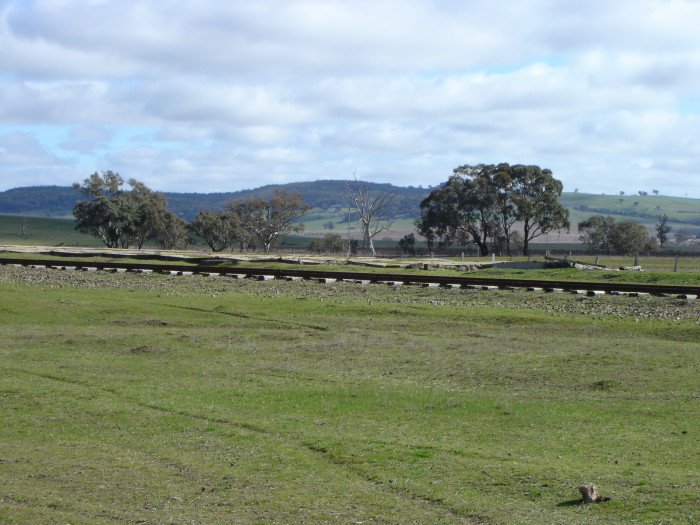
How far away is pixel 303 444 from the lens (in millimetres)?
9969

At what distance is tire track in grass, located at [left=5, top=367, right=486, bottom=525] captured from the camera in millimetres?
7551

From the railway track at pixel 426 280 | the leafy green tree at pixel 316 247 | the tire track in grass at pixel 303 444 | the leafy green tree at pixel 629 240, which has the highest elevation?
the leafy green tree at pixel 629 240

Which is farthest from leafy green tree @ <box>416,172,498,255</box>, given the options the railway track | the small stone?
the small stone

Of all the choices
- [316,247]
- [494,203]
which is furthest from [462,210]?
[316,247]

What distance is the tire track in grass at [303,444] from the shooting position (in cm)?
755

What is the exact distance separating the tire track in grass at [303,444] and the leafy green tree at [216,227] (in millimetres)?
87899

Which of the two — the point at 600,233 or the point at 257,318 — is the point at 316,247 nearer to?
the point at 600,233

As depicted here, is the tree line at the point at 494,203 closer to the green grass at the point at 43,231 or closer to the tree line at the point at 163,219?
the tree line at the point at 163,219

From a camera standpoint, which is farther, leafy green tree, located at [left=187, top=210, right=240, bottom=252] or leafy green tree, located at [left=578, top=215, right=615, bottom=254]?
leafy green tree, located at [left=578, top=215, right=615, bottom=254]

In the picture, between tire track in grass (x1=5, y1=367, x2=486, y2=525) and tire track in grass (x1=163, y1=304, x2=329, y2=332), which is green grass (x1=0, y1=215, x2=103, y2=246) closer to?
tire track in grass (x1=163, y1=304, x2=329, y2=332)

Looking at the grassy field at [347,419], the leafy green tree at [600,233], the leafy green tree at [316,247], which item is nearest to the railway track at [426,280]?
the grassy field at [347,419]

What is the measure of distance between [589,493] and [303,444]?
3.70 meters

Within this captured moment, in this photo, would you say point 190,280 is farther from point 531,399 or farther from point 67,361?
point 531,399

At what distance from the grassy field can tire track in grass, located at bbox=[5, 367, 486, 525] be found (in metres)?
0.03
